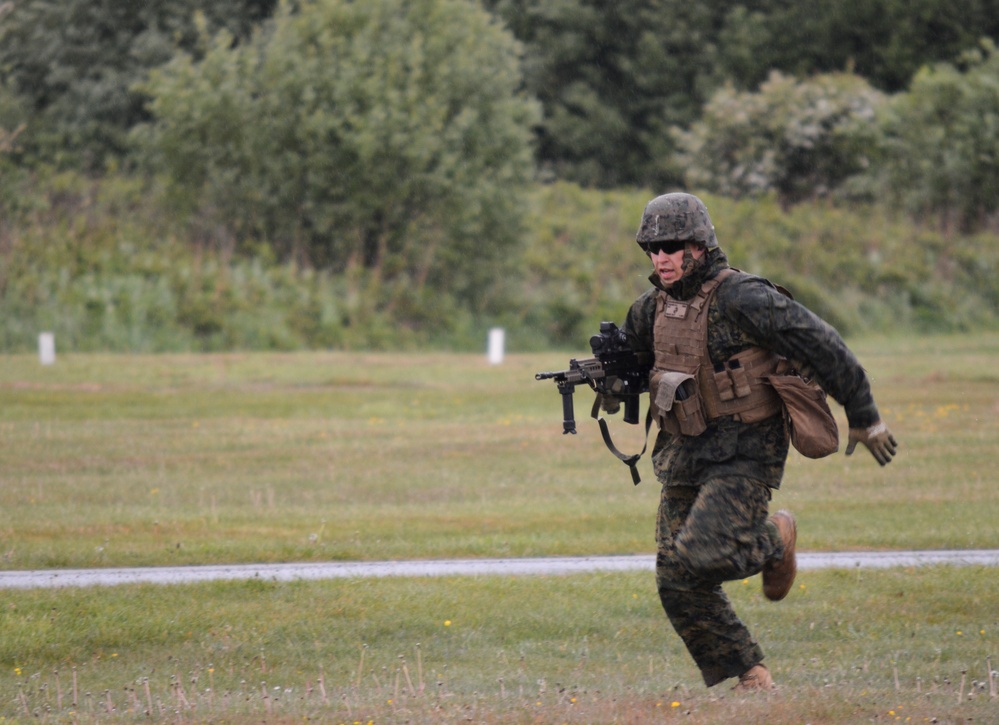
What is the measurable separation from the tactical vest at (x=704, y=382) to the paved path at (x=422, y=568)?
3950 millimetres

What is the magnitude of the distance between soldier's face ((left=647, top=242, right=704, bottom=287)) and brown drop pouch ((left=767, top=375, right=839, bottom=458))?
1.84 feet

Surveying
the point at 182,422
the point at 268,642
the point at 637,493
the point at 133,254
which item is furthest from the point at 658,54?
the point at 268,642

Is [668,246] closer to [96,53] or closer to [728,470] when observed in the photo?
[728,470]

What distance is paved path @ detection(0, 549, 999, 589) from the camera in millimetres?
9570

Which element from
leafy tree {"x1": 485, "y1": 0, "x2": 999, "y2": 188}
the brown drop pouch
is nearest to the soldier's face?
the brown drop pouch

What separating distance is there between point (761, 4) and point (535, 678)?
55.9 metres

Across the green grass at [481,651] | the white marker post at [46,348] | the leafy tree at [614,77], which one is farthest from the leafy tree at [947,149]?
the green grass at [481,651]

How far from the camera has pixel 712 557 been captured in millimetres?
5918

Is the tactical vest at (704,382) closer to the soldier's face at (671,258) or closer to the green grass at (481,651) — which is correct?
the soldier's face at (671,258)

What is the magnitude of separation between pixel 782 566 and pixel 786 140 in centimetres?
3881

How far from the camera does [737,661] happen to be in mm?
6270

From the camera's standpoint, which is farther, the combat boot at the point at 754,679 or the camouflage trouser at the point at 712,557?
the combat boot at the point at 754,679

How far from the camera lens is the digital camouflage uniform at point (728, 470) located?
595 cm

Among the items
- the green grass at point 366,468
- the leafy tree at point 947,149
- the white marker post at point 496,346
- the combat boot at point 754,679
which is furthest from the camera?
the leafy tree at point 947,149
